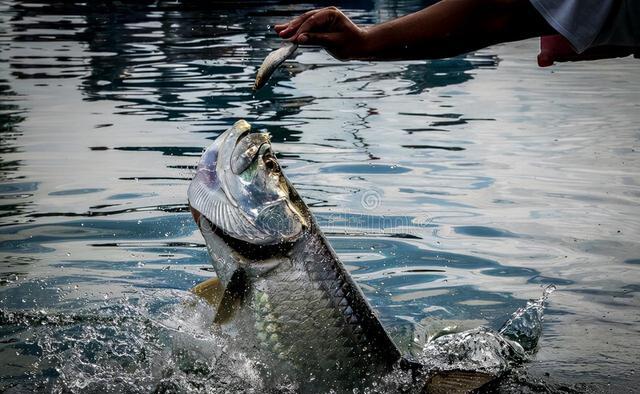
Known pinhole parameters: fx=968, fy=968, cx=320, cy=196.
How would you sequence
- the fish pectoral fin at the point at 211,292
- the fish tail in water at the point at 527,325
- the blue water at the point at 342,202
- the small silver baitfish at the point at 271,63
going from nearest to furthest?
the small silver baitfish at the point at 271,63
the fish pectoral fin at the point at 211,292
the blue water at the point at 342,202
the fish tail in water at the point at 527,325

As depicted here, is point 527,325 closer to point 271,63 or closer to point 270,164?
point 270,164

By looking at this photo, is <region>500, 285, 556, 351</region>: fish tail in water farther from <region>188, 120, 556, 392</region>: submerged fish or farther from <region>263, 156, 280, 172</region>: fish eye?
<region>263, 156, 280, 172</region>: fish eye

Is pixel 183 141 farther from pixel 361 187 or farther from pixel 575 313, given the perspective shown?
pixel 575 313

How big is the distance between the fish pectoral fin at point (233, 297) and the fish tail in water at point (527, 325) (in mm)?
1903

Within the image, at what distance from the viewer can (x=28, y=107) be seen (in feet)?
36.0

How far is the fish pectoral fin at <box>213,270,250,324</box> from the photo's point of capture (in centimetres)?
358

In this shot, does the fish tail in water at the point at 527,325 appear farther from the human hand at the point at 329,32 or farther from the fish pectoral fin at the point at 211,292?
the human hand at the point at 329,32

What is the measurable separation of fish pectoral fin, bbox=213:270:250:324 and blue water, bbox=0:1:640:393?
22 centimetres

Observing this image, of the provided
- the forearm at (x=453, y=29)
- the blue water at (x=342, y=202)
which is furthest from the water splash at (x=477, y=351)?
the forearm at (x=453, y=29)

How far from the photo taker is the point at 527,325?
518 centimetres

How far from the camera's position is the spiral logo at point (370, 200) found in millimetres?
7254

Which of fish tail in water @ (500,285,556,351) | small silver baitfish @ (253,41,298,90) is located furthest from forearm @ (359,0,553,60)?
fish tail in water @ (500,285,556,351)

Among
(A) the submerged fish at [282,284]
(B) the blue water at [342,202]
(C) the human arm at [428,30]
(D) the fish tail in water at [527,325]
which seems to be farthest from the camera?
(D) the fish tail in water at [527,325]

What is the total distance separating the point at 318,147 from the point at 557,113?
3226mm
